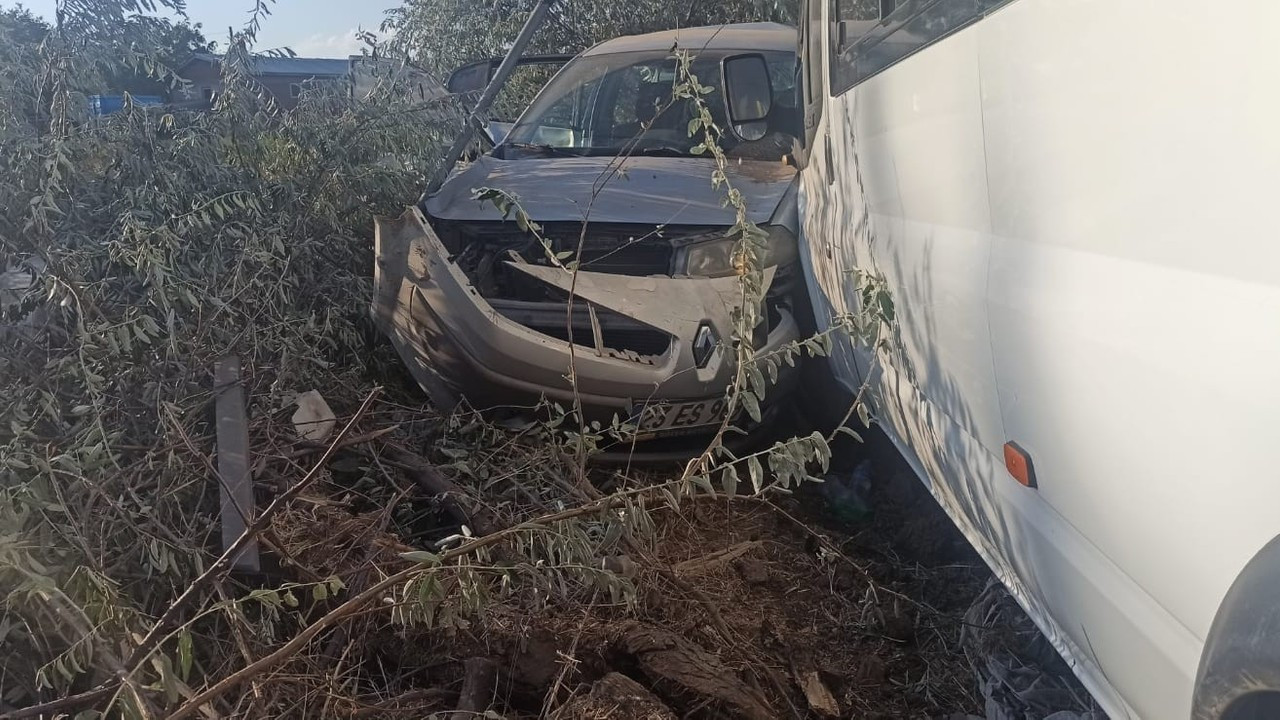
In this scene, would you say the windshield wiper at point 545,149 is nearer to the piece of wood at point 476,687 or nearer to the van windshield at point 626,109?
the van windshield at point 626,109

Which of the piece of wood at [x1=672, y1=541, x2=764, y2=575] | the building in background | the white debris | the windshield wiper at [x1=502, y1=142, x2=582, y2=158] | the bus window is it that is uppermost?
the building in background

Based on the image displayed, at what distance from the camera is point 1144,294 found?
143 centimetres

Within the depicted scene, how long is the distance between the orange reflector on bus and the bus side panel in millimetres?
29

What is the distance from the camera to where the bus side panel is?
121 cm

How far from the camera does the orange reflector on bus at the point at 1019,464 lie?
76.4 inches

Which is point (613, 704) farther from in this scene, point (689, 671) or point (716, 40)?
point (716, 40)

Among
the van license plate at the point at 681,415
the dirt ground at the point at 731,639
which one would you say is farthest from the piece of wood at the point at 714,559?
the van license plate at the point at 681,415

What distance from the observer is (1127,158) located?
1.47 meters

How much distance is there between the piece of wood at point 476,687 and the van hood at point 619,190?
223cm

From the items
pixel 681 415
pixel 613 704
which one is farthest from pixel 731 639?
pixel 681 415

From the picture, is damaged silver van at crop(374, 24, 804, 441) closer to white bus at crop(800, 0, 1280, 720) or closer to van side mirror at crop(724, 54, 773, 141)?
van side mirror at crop(724, 54, 773, 141)

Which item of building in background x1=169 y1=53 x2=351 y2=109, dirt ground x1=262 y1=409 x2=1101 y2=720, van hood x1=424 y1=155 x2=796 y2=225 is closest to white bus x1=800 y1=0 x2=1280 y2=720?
dirt ground x1=262 y1=409 x2=1101 y2=720

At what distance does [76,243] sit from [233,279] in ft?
1.94

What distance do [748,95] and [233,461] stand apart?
322 cm
